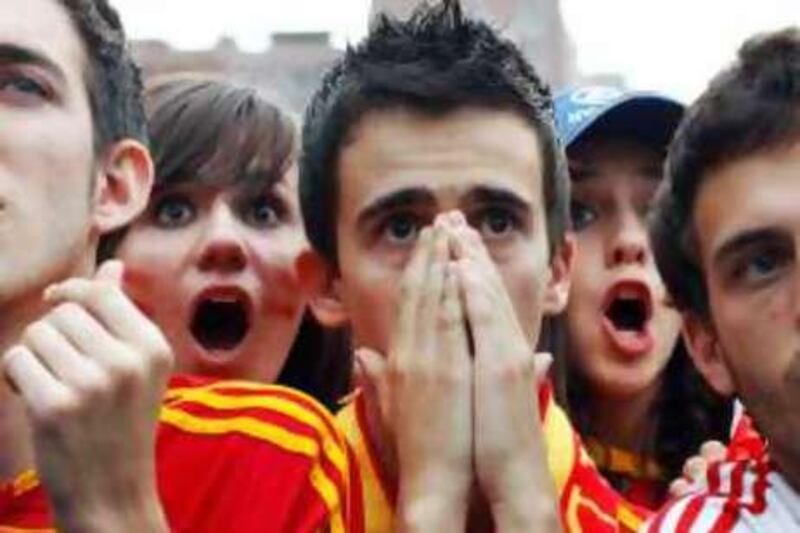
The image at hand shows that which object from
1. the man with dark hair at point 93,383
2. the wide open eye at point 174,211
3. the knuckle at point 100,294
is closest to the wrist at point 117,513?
the man with dark hair at point 93,383

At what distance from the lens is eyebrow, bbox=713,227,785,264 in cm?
252

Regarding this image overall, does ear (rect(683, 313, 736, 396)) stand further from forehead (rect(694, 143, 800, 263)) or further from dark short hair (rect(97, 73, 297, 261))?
dark short hair (rect(97, 73, 297, 261))

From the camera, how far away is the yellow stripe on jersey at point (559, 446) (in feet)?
8.95

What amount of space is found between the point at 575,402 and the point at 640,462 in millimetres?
199

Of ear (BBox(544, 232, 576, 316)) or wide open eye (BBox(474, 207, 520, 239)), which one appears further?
ear (BBox(544, 232, 576, 316))

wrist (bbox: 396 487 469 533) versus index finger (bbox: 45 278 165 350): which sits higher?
index finger (bbox: 45 278 165 350)

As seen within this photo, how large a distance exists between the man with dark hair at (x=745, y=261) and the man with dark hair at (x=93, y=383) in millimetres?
551

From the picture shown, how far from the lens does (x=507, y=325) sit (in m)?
2.55

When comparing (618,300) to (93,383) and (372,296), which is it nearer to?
(372,296)

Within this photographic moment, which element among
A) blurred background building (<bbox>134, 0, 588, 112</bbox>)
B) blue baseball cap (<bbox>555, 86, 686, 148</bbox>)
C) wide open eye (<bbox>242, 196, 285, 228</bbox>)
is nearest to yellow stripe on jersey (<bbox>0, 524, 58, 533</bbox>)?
wide open eye (<bbox>242, 196, 285, 228</bbox>)

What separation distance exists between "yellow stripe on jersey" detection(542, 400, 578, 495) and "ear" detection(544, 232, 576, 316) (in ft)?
0.54

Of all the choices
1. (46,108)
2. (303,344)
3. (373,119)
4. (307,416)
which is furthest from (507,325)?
(303,344)

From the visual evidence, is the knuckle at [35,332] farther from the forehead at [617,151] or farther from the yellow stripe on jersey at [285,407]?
the forehead at [617,151]

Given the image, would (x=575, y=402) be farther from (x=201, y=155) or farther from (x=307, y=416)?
(x=307, y=416)
